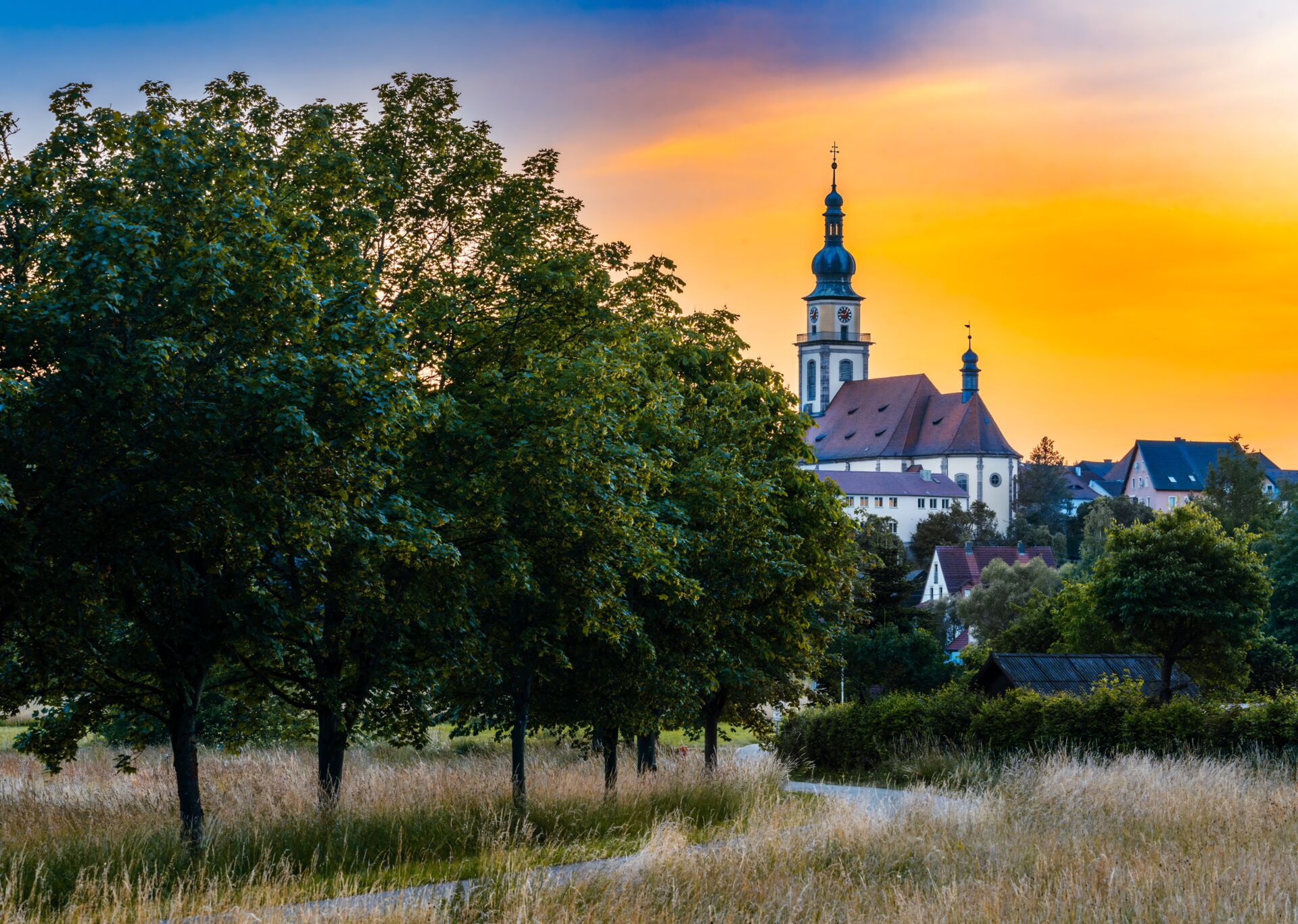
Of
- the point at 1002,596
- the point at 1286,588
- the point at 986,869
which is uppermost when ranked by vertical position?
the point at 1286,588

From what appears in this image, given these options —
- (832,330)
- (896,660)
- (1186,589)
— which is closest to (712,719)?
(1186,589)

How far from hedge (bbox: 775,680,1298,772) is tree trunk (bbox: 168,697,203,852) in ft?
49.5

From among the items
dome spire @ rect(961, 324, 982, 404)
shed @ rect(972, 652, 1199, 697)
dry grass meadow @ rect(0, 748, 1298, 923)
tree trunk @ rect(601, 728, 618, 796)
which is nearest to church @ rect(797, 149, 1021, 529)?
dome spire @ rect(961, 324, 982, 404)

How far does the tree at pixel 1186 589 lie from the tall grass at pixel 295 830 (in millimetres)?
16357

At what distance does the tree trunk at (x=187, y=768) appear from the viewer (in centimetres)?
1263

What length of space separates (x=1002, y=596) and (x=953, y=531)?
39.1 metres

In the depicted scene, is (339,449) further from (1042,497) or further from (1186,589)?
(1042,497)

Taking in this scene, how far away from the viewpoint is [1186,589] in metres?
34.0

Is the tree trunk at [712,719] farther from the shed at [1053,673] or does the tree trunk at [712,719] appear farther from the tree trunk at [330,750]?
the tree trunk at [330,750]

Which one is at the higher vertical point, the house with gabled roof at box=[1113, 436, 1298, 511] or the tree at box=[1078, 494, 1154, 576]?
the house with gabled roof at box=[1113, 436, 1298, 511]

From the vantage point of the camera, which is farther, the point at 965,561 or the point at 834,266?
the point at 834,266

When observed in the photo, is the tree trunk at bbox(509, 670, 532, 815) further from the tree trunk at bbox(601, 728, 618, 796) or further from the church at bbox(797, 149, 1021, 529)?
the church at bbox(797, 149, 1021, 529)

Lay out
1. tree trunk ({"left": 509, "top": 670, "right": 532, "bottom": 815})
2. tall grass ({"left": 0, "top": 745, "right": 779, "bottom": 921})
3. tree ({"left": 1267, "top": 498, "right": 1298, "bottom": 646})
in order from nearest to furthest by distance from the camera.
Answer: tall grass ({"left": 0, "top": 745, "right": 779, "bottom": 921}) < tree trunk ({"left": 509, "top": 670, "right": 532, "bottom": 815}) < tree ({"left": 1267, "top": 498, "right": 1298, "bottom": 646})

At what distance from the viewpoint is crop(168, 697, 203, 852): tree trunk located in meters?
12.6
